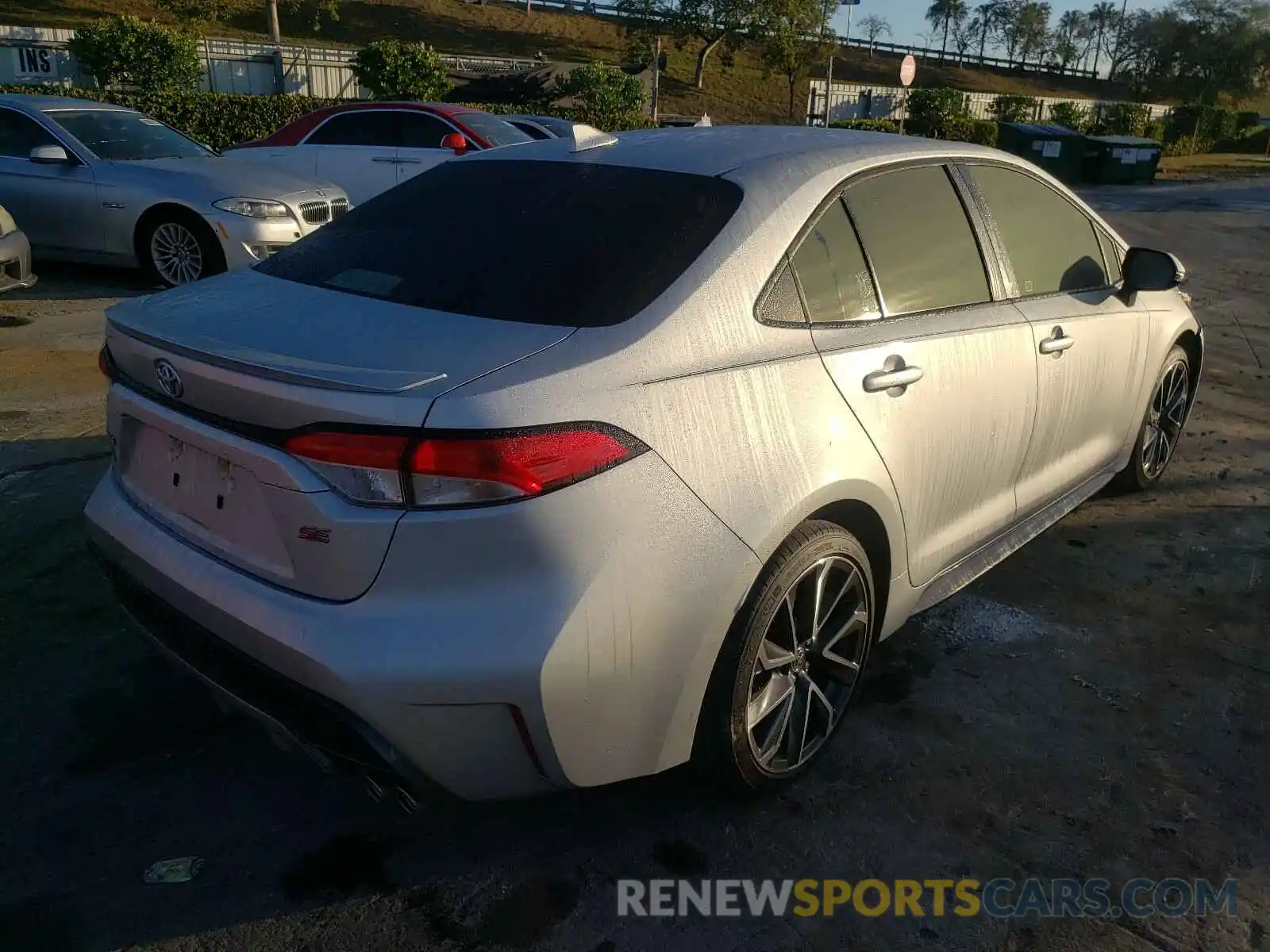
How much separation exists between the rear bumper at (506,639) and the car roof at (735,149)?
1.11m

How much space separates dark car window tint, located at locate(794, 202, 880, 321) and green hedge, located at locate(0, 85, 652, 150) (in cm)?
1494

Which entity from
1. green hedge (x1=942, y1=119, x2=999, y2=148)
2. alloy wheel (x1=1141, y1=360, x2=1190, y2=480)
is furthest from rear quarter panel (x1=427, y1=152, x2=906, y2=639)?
green hedge (x1=942, y1=119, x2=999, y2=148)

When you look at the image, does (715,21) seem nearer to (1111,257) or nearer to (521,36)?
(521,36)

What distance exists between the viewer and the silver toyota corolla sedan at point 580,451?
6.41 feet

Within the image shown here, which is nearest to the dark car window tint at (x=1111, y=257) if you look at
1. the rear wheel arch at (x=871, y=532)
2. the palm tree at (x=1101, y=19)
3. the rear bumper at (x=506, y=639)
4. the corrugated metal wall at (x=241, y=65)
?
the rear wheel arch at (x=871, y=532)

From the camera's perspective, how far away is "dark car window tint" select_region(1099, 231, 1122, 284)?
4.04 metres

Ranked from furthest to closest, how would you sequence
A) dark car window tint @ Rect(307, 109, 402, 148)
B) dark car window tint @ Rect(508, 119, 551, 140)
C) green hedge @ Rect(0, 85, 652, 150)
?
green hedge @ Rect(0, 85, 652, 150) < dark car window tint @ Rect(508, 119, 551, 140) < dark car window tint @ Rect(307, 109, 402, 148)

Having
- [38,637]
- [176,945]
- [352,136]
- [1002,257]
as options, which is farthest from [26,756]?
[352,136]

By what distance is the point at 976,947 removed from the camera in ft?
7.36

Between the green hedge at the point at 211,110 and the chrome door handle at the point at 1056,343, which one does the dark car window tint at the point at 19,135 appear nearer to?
the green hedge at the point at 211,110

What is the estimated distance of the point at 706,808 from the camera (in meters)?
2.63

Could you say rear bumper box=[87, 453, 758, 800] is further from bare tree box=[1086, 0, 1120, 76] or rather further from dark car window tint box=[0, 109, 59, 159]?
bare tree box=[1086, 0, 1120, 76]

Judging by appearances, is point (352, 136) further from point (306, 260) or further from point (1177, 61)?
point (1177, 61)

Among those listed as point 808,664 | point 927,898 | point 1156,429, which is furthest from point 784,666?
point 1156,429
